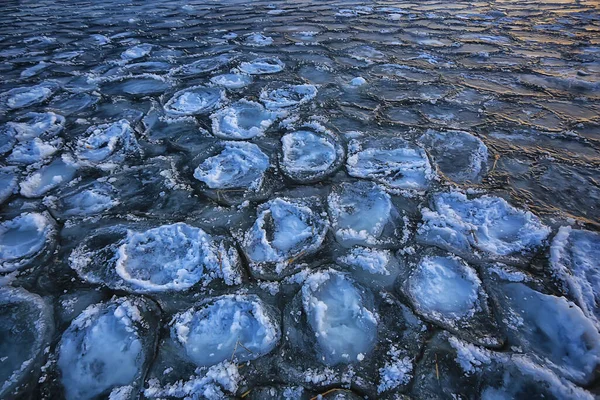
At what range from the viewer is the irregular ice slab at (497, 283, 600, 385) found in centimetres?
92

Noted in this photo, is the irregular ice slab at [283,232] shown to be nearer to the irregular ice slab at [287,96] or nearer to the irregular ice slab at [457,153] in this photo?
the irregular ice slab at [457,153]

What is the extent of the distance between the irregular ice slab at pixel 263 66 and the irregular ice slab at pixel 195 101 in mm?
463

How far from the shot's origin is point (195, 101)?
2.25m

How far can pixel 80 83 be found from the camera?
8.39 ft

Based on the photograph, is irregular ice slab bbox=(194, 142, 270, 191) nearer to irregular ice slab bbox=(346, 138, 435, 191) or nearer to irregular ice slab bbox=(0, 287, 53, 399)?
irregular ice slab bbox=(346, 138, 435, 191)

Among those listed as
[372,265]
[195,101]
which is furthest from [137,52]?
[372,265]

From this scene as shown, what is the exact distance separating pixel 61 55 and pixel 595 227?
4368 millimetres

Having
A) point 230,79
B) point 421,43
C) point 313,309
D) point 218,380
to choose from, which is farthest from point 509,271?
point 421,43

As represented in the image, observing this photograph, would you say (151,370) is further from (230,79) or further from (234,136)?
(230,79)

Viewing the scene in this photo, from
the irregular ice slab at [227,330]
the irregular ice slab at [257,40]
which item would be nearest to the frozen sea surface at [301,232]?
the irregular ice slab at [227,330]

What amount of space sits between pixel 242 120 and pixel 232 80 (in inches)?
26.1

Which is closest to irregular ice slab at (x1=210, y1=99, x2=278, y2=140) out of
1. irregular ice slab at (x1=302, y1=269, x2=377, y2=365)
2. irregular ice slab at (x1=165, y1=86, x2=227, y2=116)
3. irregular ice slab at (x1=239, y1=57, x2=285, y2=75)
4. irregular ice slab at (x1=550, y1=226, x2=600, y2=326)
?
irregular ice slab at (x1=165, y1=86, x2=227, y2=116)

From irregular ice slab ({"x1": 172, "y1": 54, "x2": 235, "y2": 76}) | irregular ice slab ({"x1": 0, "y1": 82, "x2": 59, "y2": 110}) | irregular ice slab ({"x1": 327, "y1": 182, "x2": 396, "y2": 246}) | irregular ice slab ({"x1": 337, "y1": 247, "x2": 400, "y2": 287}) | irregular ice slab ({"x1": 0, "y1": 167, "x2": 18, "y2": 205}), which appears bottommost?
irregular ice slab ({"x1": 0, "y1": 167, "x2": 18, "y2": 205})

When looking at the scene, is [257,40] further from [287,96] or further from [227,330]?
[227,330]
